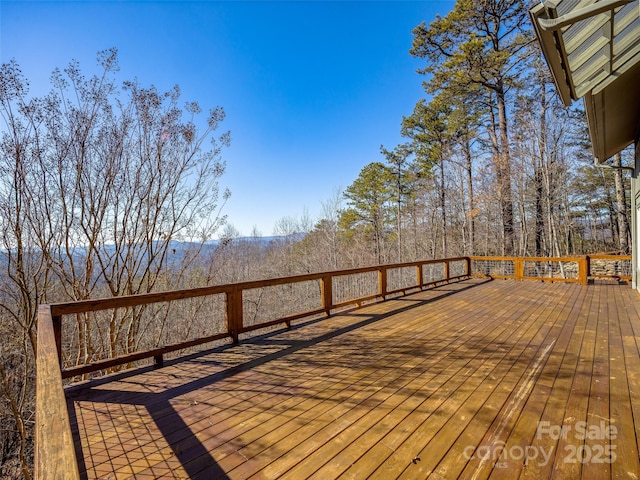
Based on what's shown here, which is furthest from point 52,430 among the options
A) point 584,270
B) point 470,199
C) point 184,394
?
point 470,199

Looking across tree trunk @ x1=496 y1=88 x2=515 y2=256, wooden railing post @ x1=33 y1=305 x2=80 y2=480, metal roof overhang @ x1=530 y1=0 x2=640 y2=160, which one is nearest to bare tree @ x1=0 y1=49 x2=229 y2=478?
wooden railing post @ x1=33 y1=305 x2=80 y2=480

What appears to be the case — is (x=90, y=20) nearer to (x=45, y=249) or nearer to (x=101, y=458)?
(x=45, y=249)

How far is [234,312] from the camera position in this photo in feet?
12.4

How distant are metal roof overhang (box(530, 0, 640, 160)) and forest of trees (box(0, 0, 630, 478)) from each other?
6.26 metres

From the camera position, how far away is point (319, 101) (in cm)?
1273

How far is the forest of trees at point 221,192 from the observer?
209 inches

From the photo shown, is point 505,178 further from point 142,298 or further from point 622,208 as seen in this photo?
point 142,298

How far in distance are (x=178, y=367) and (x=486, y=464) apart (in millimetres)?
2875

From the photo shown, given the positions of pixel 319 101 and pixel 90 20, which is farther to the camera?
pixel 319 101

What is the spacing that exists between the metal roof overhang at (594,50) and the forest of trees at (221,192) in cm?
626

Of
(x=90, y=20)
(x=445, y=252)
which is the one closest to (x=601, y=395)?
(x=90, y=20)

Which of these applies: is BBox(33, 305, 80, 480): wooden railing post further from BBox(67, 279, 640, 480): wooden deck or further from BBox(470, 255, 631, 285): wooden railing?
BBox(470, 255, 631, 285): wooden railing

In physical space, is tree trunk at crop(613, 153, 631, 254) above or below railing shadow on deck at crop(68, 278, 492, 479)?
above

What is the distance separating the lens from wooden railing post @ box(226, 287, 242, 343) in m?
3.71
